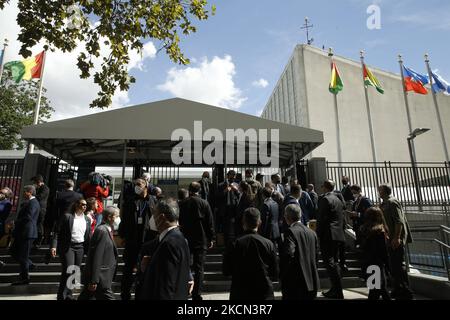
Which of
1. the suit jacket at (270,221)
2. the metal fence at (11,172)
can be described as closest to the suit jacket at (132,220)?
the suit jacket at (270,221)

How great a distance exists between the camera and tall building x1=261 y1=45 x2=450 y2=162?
2788 cm

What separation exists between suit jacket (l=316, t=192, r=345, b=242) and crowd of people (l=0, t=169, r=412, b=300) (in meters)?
0.02

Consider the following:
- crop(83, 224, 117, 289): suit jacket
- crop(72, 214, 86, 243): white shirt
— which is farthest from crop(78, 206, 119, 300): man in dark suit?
crop(72, 214, 86, 243): white shirt

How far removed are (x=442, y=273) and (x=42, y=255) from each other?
879 cm

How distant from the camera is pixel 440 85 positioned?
61.8 feet

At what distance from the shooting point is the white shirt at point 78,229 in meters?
4.97

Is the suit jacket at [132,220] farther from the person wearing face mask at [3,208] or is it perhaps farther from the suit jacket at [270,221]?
the person wearing face mask at [3,208]

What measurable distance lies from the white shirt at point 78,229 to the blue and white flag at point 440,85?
2115 cm

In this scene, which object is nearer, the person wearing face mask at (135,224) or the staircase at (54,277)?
the person wearing face mask at (135,224)

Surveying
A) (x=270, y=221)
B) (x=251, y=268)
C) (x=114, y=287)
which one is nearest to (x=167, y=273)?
(x=251, y=268)

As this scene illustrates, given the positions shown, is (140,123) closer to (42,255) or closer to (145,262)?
(42,255)

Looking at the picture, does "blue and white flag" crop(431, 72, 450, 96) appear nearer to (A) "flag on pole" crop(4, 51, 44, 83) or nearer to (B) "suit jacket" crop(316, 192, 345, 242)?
(B) "suit jacket" crop(316, 192, 345, 242)

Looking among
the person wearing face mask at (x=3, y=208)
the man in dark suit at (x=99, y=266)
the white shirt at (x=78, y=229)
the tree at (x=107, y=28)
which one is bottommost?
the man in dark suit at (x=99, y=266)

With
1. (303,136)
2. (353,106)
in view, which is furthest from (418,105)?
(303,136)
